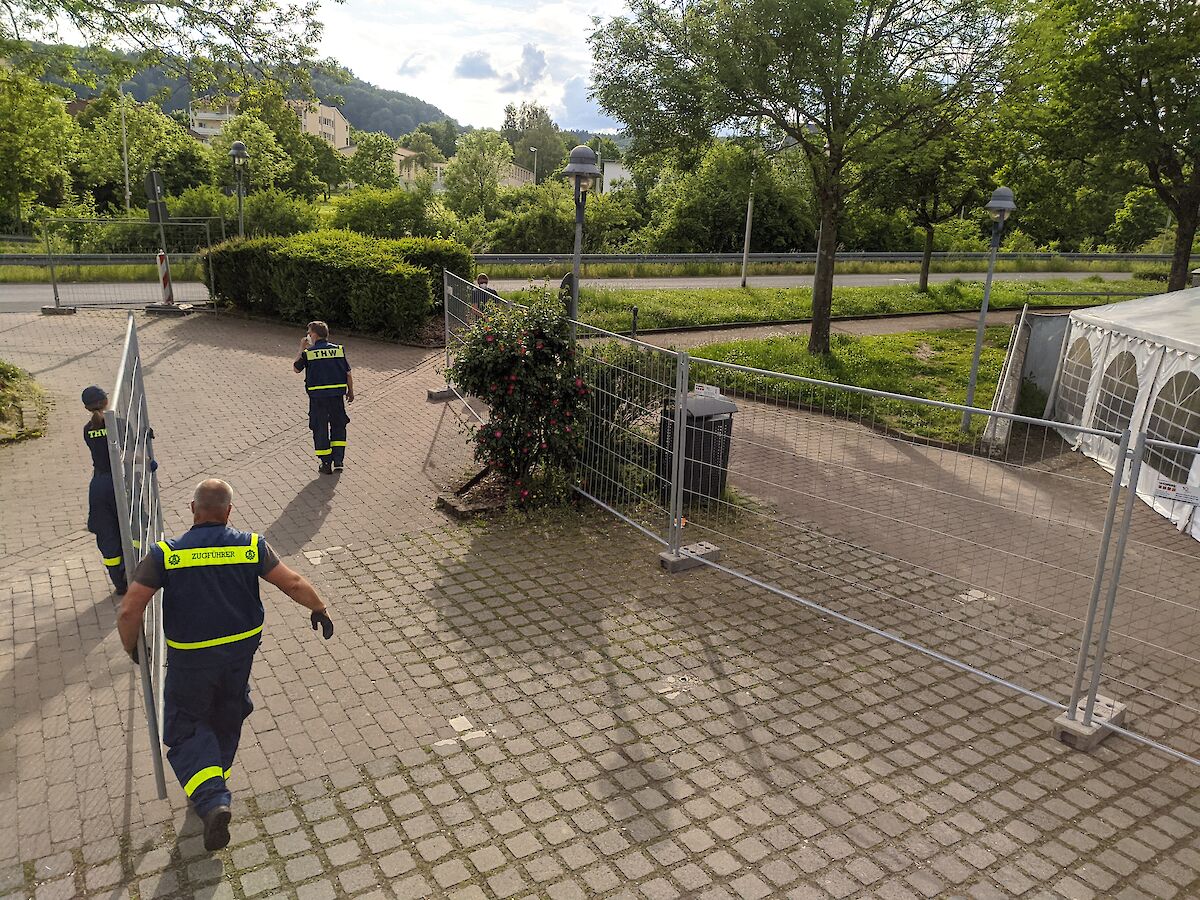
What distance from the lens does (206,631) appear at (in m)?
3.96

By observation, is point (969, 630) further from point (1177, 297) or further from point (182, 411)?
point (182, 411)

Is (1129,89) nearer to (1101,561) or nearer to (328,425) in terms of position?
(1101,561)

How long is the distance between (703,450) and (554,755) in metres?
3.77

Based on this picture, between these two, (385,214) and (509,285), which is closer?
(509,285)

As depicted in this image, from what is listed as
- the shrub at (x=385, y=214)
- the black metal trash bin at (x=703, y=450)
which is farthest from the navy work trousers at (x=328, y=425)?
the shrub at (x=385, y=214)

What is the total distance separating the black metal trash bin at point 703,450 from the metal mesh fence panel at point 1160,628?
10.8 ft

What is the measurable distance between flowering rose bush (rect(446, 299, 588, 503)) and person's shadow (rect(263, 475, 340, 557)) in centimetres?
162

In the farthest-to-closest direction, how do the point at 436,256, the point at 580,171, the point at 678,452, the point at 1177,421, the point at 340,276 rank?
the point at 436,256
the point at 340,276
the point at 1177,421
the point at 580,171
the point at 678,452

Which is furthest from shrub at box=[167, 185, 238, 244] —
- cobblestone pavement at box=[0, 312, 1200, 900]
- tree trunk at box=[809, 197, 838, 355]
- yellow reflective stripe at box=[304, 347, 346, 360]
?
cobblestone pavement at box=[0, 312, 1200, 900]

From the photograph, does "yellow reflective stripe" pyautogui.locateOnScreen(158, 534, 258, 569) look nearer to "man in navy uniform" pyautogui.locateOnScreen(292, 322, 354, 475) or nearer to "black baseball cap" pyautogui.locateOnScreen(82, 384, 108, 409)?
"black baseball cap" pyautogui.locateOnScreen(82, 384, 108, 409)

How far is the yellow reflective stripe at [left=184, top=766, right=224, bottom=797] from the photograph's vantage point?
153 inches

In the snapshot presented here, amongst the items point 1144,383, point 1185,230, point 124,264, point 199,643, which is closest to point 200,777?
point 199,643

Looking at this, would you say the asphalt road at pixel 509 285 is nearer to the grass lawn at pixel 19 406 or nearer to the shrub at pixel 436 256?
the shrub at pixel 436 256

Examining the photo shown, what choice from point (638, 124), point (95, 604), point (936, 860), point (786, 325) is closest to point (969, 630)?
point (936, 860)
